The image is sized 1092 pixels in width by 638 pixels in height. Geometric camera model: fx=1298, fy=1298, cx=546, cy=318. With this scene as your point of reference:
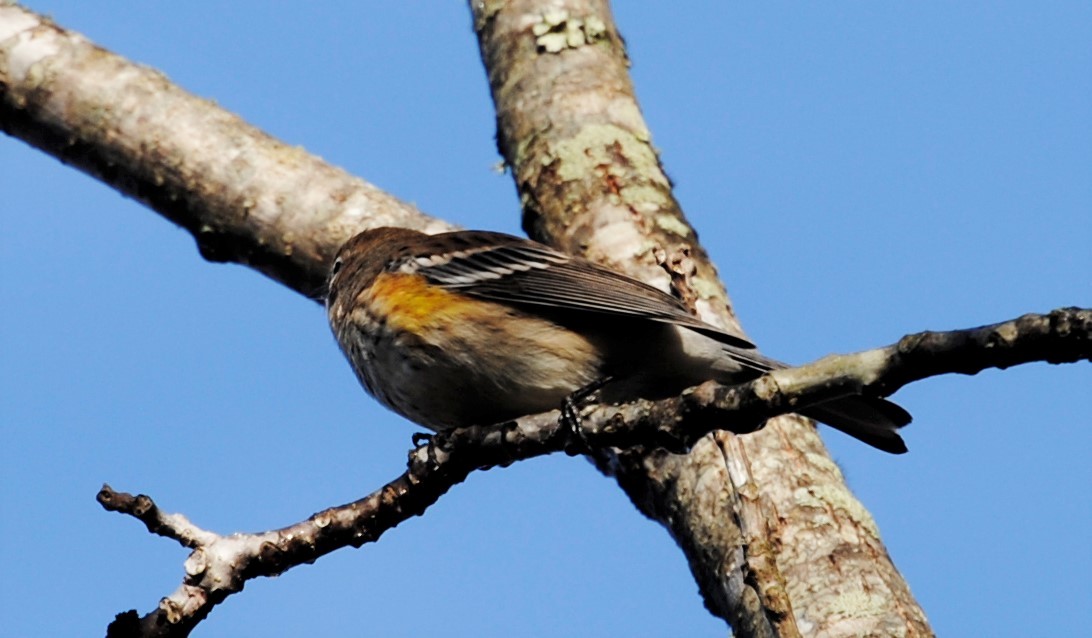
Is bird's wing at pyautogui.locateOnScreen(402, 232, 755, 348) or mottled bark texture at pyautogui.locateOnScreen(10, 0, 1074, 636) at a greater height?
mottled bark texture at pyautogui.locateOnScreen(10, 0, 1074, 636)

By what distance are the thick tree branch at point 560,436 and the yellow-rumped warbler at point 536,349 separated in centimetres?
69

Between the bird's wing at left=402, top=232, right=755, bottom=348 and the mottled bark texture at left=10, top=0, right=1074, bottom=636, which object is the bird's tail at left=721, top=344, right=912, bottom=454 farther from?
the bird's wing at left=402, top=232, right=755, bottom=348

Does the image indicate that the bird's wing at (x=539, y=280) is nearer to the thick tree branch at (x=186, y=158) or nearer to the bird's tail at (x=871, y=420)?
the bird's tail at (x=871, y=420)

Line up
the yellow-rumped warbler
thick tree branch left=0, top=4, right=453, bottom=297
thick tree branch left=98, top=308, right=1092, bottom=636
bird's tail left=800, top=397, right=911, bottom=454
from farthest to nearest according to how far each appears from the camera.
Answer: thick tree branch left=0, top=4, right=453, bottom=297
the yellow-rumped warbler
bird's tail left=800, top=397, right=911, bottom=454
thick tree branch left=98, top=308, right=1092, bottom=636

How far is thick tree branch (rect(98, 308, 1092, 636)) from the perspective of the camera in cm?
320

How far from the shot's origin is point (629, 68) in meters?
8.41

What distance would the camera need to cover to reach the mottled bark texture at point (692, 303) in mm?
4852

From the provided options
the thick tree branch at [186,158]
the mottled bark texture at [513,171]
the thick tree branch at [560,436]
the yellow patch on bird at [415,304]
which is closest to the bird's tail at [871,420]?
the mottled bark texture at [513,171]

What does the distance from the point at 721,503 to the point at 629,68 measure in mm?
3727

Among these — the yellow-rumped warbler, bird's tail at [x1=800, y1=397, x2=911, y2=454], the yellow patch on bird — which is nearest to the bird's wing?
the yellow-rumped warbler

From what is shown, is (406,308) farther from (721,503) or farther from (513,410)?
(721,503)

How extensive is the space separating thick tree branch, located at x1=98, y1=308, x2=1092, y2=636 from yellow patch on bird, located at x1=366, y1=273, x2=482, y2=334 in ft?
2.97

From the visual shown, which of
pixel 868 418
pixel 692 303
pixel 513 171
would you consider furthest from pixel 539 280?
pixel 513 171

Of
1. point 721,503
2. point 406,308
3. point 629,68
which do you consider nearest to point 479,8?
point 629,68
